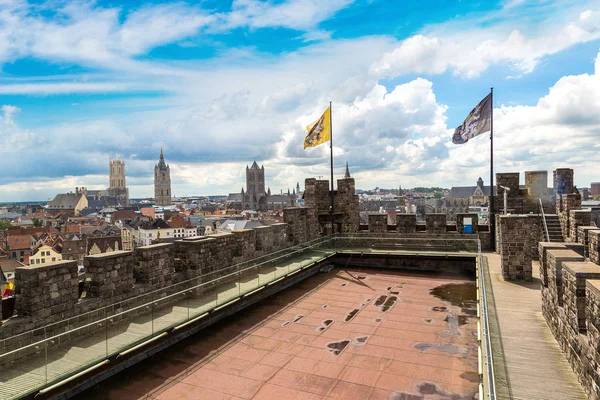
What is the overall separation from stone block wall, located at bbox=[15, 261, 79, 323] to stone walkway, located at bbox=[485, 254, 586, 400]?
21.1 ft

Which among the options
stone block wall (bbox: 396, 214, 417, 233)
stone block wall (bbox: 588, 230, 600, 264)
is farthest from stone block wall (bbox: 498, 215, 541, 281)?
stone block wall (bbox: 396, 214, 417, 233)

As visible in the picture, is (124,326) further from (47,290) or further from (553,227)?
(553,227)

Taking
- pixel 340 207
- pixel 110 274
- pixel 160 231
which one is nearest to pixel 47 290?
pixel 110 274

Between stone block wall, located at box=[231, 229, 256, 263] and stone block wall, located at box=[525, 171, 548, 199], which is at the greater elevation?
stone block wall, located at box=[525, 171, 548, 199]

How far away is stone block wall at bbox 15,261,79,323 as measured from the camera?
629 centimetres

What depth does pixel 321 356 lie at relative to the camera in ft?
22.3

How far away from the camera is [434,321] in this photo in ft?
27.4

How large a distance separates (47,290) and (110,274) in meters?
1.19

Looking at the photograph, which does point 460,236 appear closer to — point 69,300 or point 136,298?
point 136,298

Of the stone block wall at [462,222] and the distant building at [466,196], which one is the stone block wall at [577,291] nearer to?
the stone block wall at [462,222]

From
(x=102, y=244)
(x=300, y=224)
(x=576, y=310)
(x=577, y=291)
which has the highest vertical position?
(x=300, y=224)

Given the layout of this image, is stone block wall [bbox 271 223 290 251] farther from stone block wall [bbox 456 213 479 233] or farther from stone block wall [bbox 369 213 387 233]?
stone block wall [bbox 456 213 479 233]

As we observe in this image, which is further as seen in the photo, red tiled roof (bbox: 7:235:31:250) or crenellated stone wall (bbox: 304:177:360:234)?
red tiled roof (bbox: 7:235:31:250)

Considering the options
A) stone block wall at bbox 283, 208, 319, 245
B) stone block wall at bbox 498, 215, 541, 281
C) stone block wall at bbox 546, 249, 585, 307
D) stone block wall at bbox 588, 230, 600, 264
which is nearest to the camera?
stone block wall at bbox 546, 249, 585, 307
